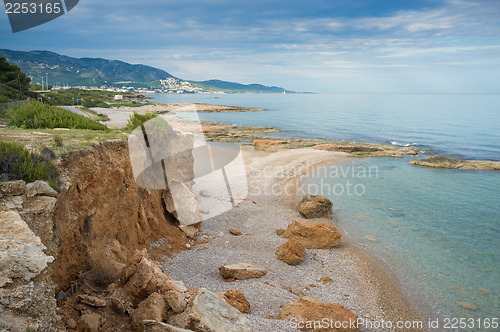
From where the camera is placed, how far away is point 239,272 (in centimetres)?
998

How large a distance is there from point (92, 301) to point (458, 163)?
3628 cm

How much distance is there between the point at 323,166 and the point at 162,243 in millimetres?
23175

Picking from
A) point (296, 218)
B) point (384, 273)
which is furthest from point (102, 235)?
point (296, 218)

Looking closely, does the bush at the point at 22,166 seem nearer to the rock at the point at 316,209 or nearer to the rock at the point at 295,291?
the rock at the point at 295,291

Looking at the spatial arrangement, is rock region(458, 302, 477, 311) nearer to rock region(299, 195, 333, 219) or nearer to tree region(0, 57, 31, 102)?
rock region(299, 195, 333, 219)

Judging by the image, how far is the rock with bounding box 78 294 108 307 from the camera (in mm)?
5816

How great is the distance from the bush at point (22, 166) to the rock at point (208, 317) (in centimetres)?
338

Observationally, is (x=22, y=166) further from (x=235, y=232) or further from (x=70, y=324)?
(x=235, y=232)

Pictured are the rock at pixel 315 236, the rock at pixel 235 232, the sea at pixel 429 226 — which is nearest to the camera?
the sea at pixel 429 226

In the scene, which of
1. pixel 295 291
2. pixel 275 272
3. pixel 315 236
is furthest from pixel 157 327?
pixel 315 236

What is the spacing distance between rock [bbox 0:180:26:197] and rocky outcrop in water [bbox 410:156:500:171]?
35221mm

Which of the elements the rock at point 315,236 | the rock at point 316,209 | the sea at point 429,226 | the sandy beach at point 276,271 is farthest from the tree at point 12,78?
the rock at point 315,236

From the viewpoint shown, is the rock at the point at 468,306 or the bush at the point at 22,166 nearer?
the bush at the point at 22,166

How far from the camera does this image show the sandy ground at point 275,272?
9312 mm
